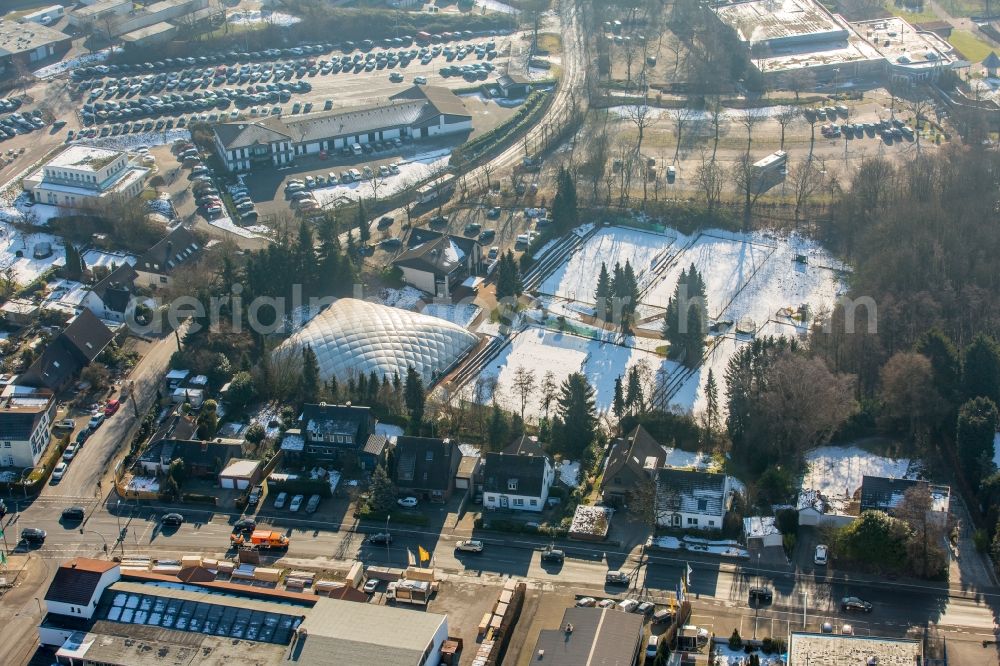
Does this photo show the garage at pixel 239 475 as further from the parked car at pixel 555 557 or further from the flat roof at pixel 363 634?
the parked car at pixel 555 557

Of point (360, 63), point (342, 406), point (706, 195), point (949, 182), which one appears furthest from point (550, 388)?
point (360, 63)

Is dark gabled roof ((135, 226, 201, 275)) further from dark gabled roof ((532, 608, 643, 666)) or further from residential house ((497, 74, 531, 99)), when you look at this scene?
dark gabled roof ((532, 608, 643, 666))

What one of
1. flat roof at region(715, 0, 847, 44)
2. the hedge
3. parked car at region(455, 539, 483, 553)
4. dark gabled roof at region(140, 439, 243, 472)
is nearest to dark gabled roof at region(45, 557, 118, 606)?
dark gabled roof at region(140, 439, 243, 472)

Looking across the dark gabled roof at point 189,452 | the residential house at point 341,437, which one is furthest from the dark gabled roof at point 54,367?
the residential house at point 341,437

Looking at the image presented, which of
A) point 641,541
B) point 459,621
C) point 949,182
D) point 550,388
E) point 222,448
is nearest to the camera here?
point 459,621

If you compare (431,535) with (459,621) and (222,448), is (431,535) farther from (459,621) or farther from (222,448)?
(222,448)

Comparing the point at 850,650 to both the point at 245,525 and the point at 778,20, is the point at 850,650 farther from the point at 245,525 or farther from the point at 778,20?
the point at 778,20
